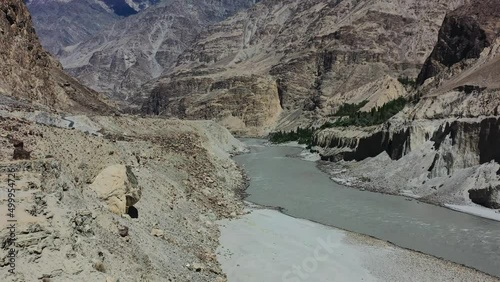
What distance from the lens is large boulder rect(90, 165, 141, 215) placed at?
17406 mm

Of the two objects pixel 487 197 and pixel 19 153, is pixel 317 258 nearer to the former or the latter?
pixel 19 153

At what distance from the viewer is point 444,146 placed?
3928cm

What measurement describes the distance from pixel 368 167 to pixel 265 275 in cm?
3310

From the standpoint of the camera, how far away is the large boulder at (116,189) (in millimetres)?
17406

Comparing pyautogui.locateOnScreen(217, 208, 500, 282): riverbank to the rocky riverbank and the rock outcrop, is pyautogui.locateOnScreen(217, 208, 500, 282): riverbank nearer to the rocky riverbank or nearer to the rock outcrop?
the rocky riverbank

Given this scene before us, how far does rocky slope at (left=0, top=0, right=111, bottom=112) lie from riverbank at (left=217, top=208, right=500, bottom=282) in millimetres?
24696

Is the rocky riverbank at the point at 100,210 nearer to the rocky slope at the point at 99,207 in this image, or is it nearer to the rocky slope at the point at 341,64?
the rocky slope at the point at 99,207

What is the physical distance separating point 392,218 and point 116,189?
19066mm

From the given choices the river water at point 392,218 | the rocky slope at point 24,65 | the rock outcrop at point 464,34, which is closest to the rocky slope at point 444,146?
the river water at point 392,218

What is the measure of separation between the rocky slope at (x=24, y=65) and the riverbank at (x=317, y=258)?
81.0 ft

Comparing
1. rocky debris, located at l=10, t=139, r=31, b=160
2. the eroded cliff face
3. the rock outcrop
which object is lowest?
the eroded cliff face

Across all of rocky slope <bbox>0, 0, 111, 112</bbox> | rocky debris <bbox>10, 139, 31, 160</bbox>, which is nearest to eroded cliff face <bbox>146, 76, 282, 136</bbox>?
rocky slope <bbox>0, 0, 111, 112</bbox>

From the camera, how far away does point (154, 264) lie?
15.1 metres

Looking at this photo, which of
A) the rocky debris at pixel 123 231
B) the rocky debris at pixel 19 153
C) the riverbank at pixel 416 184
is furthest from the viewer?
the riverbank at pixel 416 184
